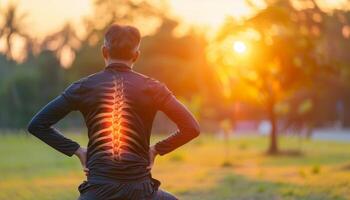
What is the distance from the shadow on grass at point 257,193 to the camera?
41.1 ft

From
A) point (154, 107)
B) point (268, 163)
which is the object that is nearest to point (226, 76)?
point (268, 163)

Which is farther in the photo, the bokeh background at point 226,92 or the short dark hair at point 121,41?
the bokeh background at point 226,92

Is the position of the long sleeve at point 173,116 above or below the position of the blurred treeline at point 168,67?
below

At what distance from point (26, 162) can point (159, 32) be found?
40.8 m

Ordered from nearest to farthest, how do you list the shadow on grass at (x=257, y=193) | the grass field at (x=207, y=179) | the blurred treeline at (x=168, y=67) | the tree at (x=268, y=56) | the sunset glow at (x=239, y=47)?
the shadow on grass at (x=257, y=193) → the grass field at (x=207, y=179) → the tree at (x=268, y=56) → the sunset glow at (x=239, y=47) → the blurred treeline at (x=168, y=67)

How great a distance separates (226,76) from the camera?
101ft

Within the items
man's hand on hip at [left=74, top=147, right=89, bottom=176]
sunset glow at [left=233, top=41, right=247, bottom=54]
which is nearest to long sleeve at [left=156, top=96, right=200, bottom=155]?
man's hand on hip at [left=74, top=147, right=89, bottom=176]

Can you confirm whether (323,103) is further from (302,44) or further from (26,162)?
(26,162)

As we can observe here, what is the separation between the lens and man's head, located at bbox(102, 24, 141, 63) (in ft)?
14.3

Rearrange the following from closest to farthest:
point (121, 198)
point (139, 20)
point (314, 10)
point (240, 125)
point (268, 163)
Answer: point (121, 198), point (268, 163), point (314, 10), point (240, 125), point (139, 20)

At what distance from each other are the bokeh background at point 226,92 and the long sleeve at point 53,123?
819cm

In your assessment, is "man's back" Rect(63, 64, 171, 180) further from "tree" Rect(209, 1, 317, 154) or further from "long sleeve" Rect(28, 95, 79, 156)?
"tree" Rect(209, 1, 317, 154)

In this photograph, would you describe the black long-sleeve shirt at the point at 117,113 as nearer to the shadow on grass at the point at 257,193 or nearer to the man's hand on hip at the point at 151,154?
the man's hand on hip at the point at 151,154

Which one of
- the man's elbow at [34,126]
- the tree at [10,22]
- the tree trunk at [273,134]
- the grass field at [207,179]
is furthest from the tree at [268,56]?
the man's elbow at [34,126]
